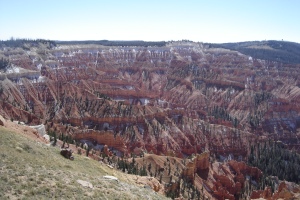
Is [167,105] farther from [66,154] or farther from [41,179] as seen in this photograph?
[41,179]

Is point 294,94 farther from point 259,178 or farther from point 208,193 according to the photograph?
point 208,193

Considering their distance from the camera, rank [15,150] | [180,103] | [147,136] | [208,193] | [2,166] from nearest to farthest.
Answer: [2,166] < [15,150] < [208,193] < [147,136] < [180,103]

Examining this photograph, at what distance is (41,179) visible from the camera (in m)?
25.5

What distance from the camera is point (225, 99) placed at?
15275cm

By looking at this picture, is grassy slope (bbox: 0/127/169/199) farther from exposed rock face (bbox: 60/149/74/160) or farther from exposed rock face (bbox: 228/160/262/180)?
exposed rock face (bbox: 228/160/262/180)

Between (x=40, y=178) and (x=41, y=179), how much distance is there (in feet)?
0.41

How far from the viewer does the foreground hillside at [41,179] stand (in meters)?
23.7

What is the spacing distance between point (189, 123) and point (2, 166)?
3510 inches

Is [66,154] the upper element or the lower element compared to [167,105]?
upper

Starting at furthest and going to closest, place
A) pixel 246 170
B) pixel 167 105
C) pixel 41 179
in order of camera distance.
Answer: pixel 167 105
pixel 246 170
pixel 41 179

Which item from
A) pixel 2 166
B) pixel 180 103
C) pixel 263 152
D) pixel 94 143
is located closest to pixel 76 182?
pixel 2 166

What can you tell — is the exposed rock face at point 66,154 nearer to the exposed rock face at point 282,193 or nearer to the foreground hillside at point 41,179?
the foreground hillside at point 41,179

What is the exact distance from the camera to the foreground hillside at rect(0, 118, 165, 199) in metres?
23.7

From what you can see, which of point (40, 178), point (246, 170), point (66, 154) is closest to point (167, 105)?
point (246, 170)
